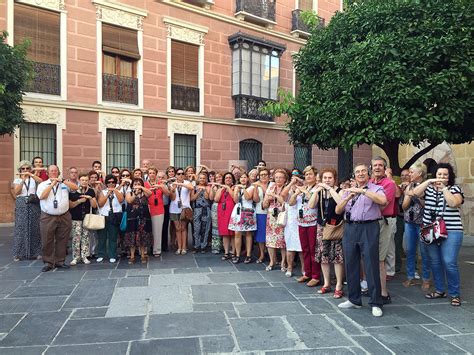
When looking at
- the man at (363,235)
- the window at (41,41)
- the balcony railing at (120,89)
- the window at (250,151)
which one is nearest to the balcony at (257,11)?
the window at (250,151)

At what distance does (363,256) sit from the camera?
4.48m

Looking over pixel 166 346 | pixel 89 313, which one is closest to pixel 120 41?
pixel 89 313

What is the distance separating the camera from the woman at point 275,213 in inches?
247

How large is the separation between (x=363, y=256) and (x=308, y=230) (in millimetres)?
1184

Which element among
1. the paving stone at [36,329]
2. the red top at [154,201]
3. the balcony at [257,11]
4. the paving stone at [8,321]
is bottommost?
the paving stone at [8,321]

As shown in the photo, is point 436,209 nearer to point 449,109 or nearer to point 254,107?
point 449,109

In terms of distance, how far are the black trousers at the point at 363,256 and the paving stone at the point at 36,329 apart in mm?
3265

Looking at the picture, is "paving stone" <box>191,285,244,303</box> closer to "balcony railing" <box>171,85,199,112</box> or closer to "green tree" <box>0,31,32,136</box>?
"green tree" <box>0,31,32,136</box>

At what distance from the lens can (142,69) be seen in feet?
43.2

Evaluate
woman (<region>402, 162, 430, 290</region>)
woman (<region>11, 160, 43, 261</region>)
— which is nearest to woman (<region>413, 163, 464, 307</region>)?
woman (<region>402, 162, 430, 290</region>)

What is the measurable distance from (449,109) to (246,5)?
39.2 ft

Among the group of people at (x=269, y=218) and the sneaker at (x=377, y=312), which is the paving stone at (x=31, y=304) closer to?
the group of people at (x=269, y=218)

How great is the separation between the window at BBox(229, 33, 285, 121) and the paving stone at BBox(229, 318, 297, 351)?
1166 centimetres

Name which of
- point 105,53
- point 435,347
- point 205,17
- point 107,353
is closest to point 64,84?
point 105,53
